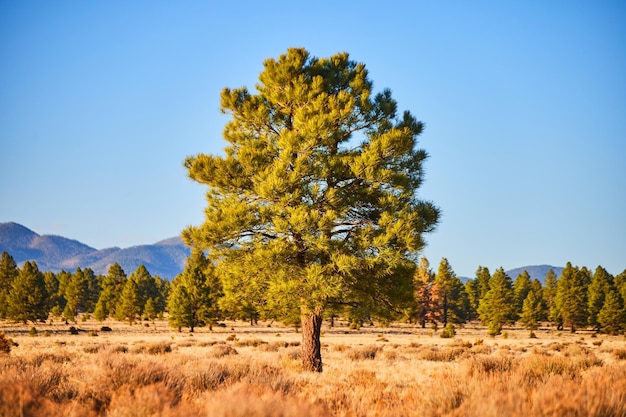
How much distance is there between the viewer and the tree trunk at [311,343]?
44.0 ft

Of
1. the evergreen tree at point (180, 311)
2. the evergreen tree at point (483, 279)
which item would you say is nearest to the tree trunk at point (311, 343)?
the evergreen tree at point (180, 311)

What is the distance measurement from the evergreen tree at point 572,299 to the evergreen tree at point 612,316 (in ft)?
12.6

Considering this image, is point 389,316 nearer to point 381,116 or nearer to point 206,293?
point 381,116

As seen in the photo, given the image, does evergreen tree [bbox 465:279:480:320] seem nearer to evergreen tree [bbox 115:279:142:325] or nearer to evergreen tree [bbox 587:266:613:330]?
evergreen tree [bbox 587:266:613:330]

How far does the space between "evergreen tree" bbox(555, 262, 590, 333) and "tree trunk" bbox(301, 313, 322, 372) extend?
63988 millimetres

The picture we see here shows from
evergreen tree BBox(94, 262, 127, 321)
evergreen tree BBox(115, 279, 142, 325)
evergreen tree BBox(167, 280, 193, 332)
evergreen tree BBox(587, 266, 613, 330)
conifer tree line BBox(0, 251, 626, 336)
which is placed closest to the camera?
evergreen tree BBox(167, 280, 193, 332)

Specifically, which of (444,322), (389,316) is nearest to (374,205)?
(389,316)

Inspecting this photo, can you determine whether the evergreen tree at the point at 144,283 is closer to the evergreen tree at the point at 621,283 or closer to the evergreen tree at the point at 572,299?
the evergreen tree at the point at 572,299

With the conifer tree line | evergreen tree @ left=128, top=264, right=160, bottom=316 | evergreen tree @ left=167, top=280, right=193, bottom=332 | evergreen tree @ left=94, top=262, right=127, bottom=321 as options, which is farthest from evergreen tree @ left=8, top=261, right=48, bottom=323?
evergreen tree @ left=167, top=280, right=193, bottom=332

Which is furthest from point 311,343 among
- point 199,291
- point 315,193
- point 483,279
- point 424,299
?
point 483,279

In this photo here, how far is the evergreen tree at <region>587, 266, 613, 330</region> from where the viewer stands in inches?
2569

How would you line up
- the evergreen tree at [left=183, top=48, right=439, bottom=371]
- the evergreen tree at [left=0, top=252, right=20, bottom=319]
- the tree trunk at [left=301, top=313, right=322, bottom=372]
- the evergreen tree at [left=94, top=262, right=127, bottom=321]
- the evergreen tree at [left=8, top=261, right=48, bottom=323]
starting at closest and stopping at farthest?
1. the evergreen tree at [left=183, top=48, right=439, bottom=371]
2. the tree trunk at [left=301, top=313, right=322, bottom=372]
3. the evergreen tree at [left=8, top=261, right=48, bottom=323]
4. the evergreen tree at [left=0, top=252, right=20, bottom=319]
5. the evergreen tree at [left=94, top=262, right=127, bottom=321]

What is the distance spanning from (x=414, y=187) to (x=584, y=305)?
213ft

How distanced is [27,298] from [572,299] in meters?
73.3
